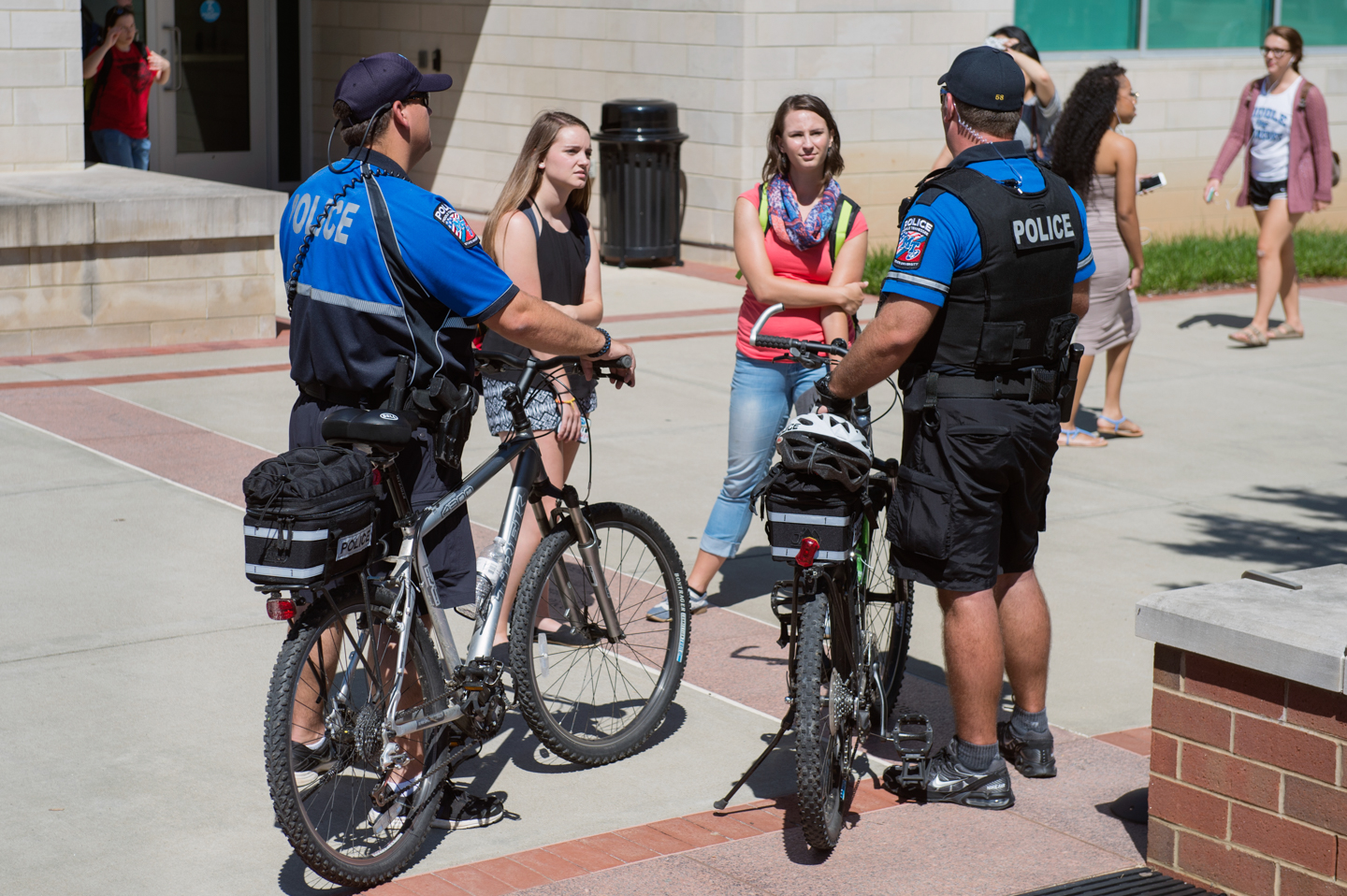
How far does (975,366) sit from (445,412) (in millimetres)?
1358

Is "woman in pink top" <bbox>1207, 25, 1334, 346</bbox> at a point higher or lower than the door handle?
lower

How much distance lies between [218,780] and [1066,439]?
559 centimetres

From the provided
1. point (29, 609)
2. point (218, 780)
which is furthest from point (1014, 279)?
point (29, 609)

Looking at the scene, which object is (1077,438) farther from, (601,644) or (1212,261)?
(1212,261)

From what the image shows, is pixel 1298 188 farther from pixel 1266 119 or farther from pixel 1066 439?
pixel 1066 439

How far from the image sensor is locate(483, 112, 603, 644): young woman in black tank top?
5.23 m

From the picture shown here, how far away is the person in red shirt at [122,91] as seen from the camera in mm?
13289

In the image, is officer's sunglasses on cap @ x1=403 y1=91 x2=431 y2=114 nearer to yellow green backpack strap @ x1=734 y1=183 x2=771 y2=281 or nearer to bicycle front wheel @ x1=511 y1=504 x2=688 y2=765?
bicycle front wheel @ x1=511 y1=504 x2=688 y2=765

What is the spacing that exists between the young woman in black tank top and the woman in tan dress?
371cm

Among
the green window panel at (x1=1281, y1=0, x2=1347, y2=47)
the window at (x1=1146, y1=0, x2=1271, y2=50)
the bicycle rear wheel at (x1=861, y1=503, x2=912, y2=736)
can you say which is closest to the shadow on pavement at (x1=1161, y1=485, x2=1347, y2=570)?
the bicycle rear wheel at (x1=861, y1=503, x2=912, y2=736)

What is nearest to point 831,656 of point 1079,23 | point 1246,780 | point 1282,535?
point 1246,780

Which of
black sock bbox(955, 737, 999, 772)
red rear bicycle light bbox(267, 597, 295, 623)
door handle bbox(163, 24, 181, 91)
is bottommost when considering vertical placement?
black sock bbox(955, 737, 999, 772)

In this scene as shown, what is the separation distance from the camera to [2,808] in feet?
13.7

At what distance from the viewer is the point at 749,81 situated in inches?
542
